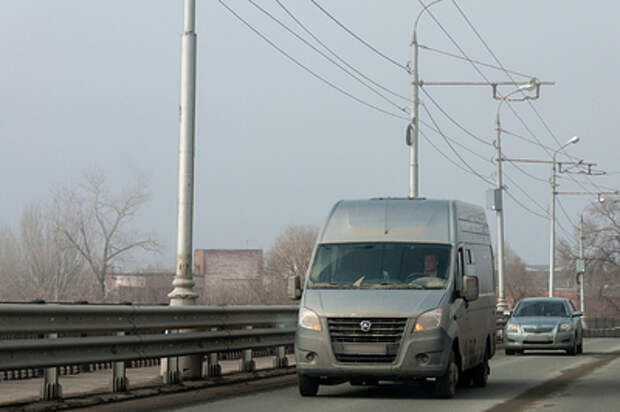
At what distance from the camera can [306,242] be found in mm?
87312

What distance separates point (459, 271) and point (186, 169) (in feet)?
13.4

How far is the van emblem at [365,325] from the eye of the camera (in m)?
12.4

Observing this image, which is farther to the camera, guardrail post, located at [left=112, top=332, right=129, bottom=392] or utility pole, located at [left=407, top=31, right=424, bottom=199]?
utility pole, located at [left=407, top=31, right=424, bottom=199]

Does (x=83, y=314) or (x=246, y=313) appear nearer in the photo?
(x=83, y=314)

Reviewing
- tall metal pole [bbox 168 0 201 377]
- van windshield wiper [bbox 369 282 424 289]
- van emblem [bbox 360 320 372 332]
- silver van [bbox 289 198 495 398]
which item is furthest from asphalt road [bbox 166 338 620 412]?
tall metal pole [bbox 168 0 201 377]

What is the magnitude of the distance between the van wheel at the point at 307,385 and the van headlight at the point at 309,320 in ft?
2.14

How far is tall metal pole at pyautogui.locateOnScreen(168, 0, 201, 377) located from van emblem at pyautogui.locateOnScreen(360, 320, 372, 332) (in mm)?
3096

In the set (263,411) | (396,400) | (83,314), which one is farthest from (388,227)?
(83,314)

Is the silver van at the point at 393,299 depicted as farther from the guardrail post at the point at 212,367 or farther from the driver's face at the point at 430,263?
the guardrail post at the point at 212,367

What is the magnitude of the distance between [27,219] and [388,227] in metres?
57.7

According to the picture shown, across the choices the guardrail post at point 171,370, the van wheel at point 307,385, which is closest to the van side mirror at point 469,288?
the van wheel at point 307,385

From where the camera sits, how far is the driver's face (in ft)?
44.0

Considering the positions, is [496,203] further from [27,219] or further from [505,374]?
[27,219]

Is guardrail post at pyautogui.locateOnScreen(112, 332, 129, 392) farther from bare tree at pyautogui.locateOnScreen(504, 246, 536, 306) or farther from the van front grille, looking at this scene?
bare tree at pyautogui.locateOnScreen(504, 246, 536, 306)
